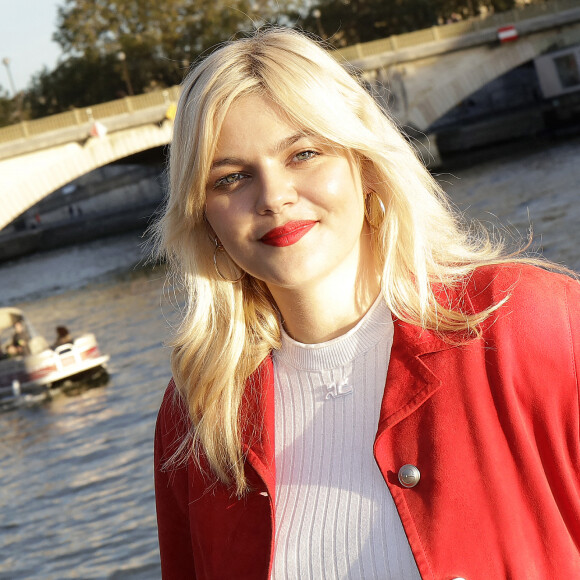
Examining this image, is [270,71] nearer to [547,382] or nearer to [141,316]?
[547,382]

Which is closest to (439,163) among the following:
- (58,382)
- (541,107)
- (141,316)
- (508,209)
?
(541,107)

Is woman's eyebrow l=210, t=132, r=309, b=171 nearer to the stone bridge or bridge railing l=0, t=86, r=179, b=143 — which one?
bridge railing l=0, t=86, r=179, b=143

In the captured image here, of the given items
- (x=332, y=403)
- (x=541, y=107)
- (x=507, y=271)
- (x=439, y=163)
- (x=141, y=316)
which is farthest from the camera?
(x=541, y=107)

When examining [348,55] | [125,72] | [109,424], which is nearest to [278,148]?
[109,424]

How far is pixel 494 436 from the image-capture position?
191cm

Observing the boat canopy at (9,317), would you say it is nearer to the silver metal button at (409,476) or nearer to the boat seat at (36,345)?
the boat seat at (36,345)

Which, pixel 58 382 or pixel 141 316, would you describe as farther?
pixel 141 316

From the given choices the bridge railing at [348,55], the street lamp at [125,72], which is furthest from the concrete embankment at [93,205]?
the bridge railing at [348,55]

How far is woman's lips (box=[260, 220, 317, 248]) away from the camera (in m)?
2.17

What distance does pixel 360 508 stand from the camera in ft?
6.73

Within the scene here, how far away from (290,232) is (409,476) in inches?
21.0

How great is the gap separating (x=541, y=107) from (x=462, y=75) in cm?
395

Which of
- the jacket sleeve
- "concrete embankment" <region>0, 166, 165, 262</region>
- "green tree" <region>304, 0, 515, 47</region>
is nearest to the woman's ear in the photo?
the jacket sleeve

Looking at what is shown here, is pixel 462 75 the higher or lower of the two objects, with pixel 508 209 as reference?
higher
